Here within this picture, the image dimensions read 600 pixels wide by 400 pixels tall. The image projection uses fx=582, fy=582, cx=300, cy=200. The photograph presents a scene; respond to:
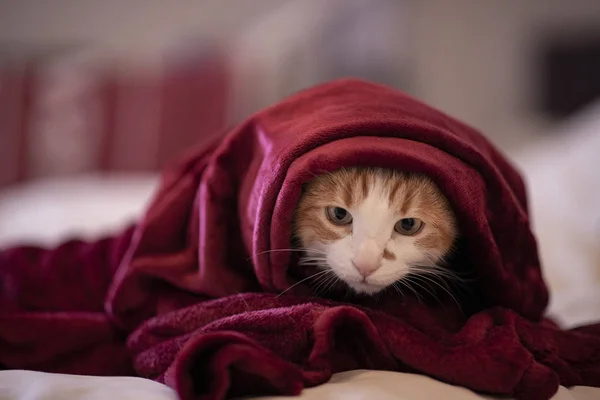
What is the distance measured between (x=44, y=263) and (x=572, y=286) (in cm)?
103

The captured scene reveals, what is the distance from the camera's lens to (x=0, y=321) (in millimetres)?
837

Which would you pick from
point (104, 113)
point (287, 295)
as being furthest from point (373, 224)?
point (104, 113)

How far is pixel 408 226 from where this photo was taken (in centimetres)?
74

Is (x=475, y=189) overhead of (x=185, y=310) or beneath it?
overhead

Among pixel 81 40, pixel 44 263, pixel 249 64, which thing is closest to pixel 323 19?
pixel 249 64

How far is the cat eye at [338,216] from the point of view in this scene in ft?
2.41

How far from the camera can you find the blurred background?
10.0 feet

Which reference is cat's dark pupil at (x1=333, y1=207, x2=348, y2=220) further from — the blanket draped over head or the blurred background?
the blurred background

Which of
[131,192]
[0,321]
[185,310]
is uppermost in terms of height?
[185,310]

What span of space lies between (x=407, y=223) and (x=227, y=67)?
2.62 metres

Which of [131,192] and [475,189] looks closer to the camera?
[475,189]

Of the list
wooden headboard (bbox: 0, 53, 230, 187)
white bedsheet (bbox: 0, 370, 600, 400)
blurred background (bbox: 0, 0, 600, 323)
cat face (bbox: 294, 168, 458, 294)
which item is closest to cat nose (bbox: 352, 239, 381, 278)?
cat face (bbox: 294, 168, 458, 294)

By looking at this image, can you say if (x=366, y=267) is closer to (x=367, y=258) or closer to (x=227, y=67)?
(x=367, y=258)

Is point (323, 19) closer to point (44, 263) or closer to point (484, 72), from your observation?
point (484, 72)
